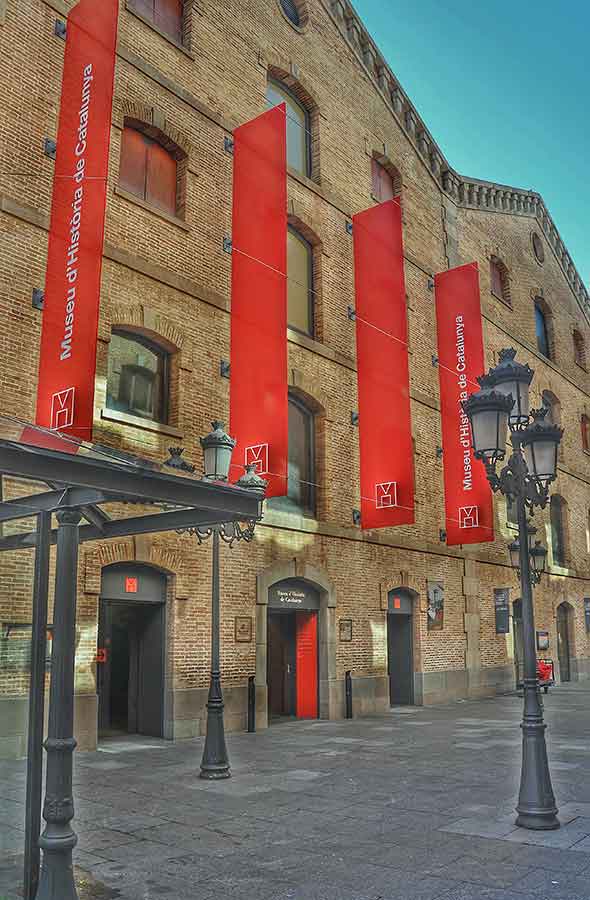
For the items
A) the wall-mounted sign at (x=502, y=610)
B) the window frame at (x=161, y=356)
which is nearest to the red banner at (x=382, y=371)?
the window frame at (x=161, y=356)

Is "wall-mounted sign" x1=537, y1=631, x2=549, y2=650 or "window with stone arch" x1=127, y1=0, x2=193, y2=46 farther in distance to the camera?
"wall-mounted sign" x1=537, y1=631, x2=549, y2=650

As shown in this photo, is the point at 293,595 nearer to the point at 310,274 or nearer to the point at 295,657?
the point at 295,657

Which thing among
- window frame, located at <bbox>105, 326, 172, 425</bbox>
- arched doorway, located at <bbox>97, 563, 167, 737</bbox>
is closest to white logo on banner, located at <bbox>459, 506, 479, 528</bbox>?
window frame, located at <bbox>105, 326, 172, 425</bbox>

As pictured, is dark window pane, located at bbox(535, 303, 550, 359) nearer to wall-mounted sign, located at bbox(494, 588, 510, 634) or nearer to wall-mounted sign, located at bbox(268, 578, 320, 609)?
wall-mounted sign, located at bbox(494, 588, 510, 634)

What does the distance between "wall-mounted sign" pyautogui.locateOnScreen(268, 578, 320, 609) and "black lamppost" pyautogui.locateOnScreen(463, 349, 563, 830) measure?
8.29 m

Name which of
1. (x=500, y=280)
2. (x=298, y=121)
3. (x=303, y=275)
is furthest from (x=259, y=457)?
(x=500, y=280)

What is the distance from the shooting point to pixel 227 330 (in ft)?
52.3

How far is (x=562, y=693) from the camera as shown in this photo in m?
24.5

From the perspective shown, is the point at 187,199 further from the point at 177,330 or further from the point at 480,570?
the point at 480,570

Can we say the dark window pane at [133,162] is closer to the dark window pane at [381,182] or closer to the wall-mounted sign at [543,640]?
the dark window pane at [381,182]

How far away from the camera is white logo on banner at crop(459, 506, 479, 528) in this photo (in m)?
20.5

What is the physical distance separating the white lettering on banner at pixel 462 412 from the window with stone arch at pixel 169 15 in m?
9.62

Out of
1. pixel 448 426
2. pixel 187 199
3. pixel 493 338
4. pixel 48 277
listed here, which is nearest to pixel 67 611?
pixel 48 277

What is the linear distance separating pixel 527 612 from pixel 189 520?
407 centimetres
